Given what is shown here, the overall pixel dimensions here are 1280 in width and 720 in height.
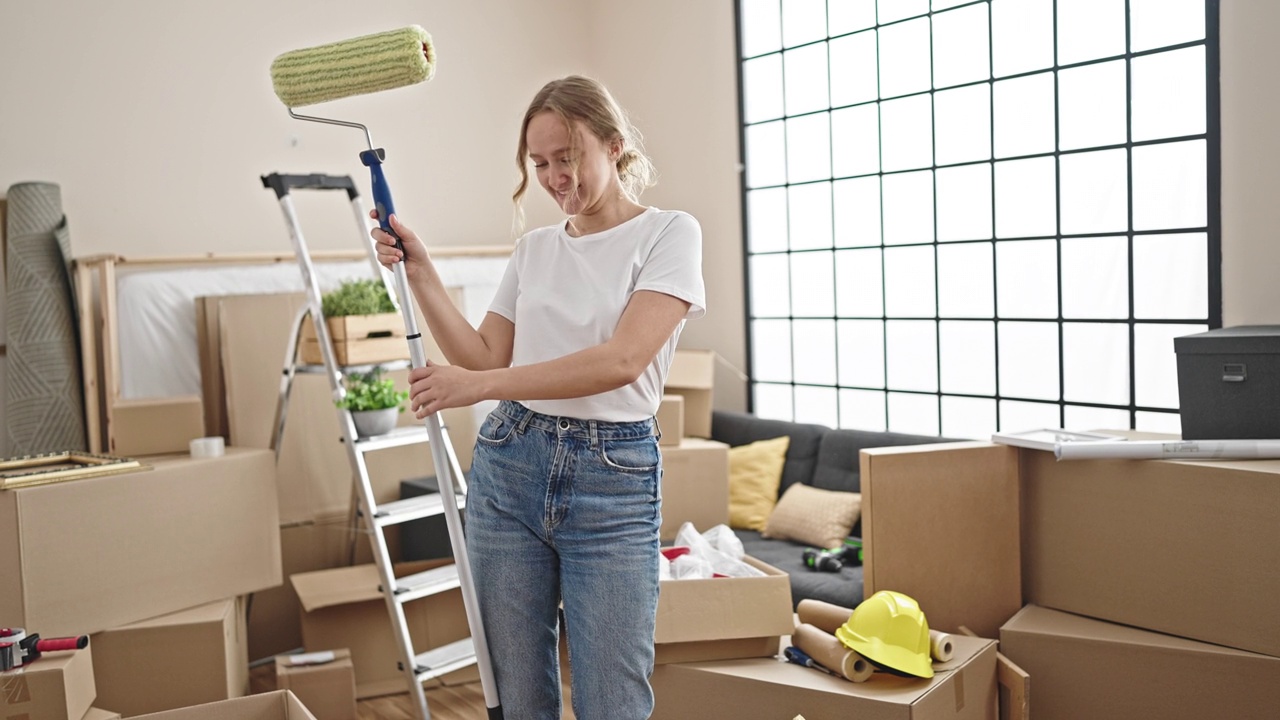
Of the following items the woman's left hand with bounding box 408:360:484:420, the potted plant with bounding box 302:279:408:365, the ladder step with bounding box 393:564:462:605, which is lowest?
the ladder step with bounding box 393:564:462:605

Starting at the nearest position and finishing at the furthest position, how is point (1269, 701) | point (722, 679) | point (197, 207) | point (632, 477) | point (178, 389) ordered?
point (632, 477) < point (1269, 701) < point (722, 679) < point (178, 389) < point (197, 207)

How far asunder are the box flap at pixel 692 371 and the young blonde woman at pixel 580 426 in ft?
8.26

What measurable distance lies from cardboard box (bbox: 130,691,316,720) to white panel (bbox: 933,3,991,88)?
2888mm

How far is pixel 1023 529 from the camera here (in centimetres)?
248

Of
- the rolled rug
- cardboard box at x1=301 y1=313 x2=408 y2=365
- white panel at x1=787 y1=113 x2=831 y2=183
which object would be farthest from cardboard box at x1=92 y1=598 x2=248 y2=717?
white panel at x1=787 y1=113 x2=831 y2=183

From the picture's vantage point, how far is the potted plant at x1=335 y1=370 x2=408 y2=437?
300 cm

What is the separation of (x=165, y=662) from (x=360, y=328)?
1048 millimetres

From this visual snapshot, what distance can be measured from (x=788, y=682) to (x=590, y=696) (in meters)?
0.80

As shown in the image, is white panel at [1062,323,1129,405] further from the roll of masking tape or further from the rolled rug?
the rolled rug

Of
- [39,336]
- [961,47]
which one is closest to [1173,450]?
[961,47]

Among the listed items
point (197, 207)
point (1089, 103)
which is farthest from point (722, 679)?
point (197, 207)

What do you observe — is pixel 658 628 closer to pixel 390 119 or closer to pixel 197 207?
pixel 197 207

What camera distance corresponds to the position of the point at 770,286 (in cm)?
432

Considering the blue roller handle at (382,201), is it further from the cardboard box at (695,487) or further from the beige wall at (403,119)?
the beige wall at (403,119)
